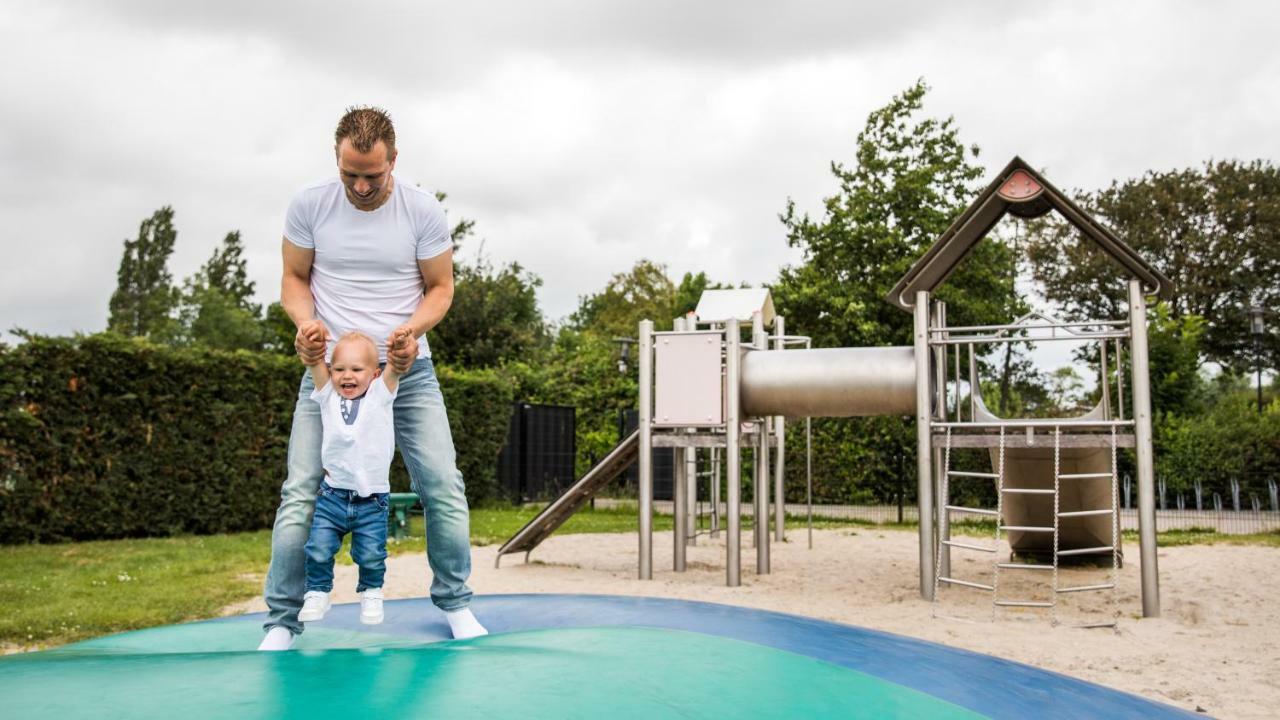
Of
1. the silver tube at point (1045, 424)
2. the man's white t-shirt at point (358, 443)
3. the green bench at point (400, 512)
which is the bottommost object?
the green bench at point (400, 512)

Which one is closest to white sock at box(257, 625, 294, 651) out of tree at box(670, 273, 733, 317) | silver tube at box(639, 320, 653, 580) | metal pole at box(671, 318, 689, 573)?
silver tube at box(639, 320, 653, 580)

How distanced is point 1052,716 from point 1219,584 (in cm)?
733

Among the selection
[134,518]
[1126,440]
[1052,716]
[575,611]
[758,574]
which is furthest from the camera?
[134,518]

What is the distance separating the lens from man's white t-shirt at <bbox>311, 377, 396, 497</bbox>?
→ 272 cm

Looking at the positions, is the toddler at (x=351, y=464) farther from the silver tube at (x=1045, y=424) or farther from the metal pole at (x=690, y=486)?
the metal pole at (x=690, y=486)

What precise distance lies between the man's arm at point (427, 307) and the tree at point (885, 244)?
18850 mm

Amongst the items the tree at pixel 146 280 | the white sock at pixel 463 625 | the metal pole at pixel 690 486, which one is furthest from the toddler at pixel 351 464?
the tree at pixel 146 280

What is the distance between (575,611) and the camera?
147 inches

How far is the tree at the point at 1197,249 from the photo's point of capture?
96.5 ft

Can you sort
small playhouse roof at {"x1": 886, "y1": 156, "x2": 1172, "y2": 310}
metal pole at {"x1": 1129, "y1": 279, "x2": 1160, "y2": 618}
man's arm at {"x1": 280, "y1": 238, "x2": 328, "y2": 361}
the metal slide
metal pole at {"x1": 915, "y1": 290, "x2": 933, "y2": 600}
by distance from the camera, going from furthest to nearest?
the metal slide < metal pole at {"x1": 915, "y1": 290, "x2": 933, "y2": 600} < small playhouse roof at {"x1": 886, "y1": 156, "x2": 1172, "y2": 310} < metal pole at {"x1": 1129, "y1": 279, "x2": 1160, "y2": 618} < man's arm at {"x1": 280, "y1": 238, "x2": 328, "y2": 361}

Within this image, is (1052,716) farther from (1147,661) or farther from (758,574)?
(758,574)

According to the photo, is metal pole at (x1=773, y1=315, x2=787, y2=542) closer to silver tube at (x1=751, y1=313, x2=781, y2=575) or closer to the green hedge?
silver tube at (x1=751, y1=313, x2=781, y2=575)

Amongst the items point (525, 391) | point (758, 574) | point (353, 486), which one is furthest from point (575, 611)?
point (525, 391)

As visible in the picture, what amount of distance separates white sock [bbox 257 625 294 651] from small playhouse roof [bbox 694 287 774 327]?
813cm
